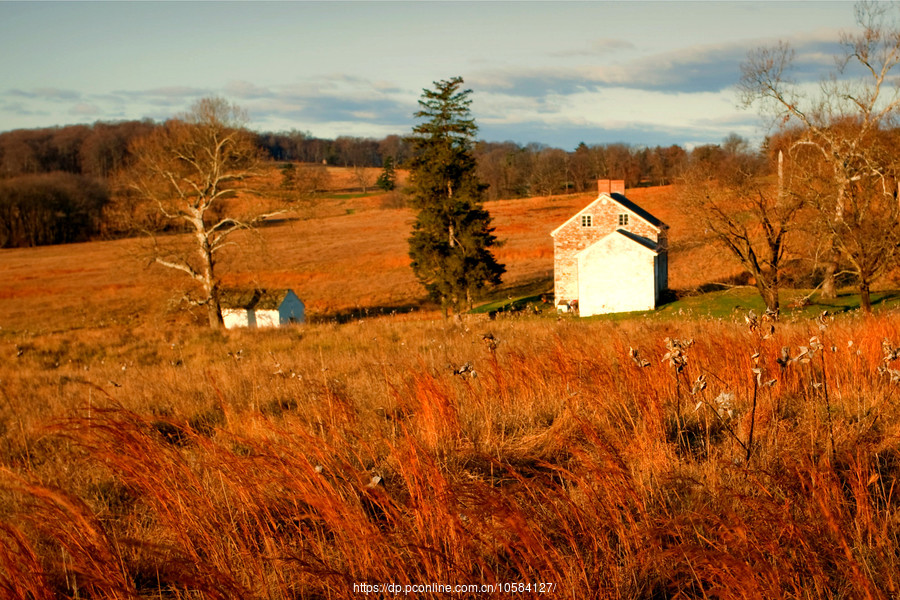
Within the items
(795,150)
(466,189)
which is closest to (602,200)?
(466,189)

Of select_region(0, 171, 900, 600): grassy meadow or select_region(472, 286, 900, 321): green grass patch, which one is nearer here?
select_region(0, 171, 900, 600): grassy meadow

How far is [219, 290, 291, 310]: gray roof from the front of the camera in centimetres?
3316

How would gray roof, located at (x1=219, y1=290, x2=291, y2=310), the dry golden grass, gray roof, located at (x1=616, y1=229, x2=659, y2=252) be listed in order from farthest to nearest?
the dry golden grass, gray roof, located at (x1=616, y1=229, x2=659, y2=252), gray roof, located at (x1=219, y1=290, x2=291, y2=310)

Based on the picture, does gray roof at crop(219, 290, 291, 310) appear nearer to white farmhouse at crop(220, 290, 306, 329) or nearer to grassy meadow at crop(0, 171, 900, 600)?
white farmhouse at crop(220, 290, 306, 329)

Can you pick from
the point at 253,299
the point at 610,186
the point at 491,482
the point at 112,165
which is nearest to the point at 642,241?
the point at 610,186

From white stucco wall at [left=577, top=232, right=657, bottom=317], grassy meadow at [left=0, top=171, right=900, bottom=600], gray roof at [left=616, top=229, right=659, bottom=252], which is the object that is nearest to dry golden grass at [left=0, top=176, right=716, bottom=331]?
gray roof at [left=616, top=229, right=659, bottom=252]

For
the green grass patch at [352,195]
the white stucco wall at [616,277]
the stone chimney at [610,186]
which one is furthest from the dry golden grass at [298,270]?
the green grass patch at [352,195]

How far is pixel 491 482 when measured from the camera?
10.5 ft

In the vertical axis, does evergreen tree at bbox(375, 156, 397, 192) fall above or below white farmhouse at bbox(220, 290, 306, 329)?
above

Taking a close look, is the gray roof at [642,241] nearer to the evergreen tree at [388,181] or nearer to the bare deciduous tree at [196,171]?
the bare deciduous tree at [196,171]

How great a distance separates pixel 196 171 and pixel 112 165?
65.4m

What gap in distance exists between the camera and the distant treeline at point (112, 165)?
8300 cm

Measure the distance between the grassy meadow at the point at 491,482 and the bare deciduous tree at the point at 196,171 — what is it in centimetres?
2013

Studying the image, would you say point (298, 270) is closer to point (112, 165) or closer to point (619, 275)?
point (619, 275)
